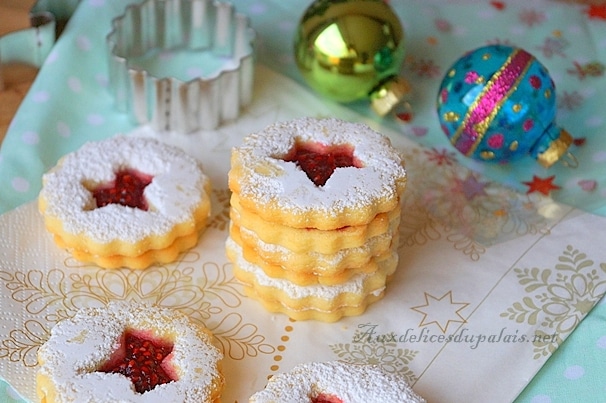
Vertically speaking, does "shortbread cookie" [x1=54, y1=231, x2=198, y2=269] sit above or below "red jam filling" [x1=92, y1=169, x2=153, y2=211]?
below

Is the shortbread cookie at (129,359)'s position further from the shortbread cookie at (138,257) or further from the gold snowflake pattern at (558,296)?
the gold snowflake pattern at (558,296)

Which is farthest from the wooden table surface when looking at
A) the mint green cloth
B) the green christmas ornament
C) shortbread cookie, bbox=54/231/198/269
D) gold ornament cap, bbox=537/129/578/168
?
gold ornament cap, bbox=537/129/578/168

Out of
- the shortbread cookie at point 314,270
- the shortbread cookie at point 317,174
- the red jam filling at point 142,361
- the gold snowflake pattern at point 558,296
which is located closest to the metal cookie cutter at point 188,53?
the shortbread cookie at point 317,174

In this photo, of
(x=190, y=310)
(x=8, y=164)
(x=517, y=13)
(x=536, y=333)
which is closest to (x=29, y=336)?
(x=190, y=310)

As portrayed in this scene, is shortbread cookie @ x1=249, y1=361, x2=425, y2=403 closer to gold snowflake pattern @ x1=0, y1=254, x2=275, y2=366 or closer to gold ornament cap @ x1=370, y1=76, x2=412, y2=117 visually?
gold snowflake pattern @ x1=0, y1=254, x2=275, y2=366

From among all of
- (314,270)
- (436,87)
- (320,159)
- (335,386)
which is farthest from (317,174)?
(436,87)
